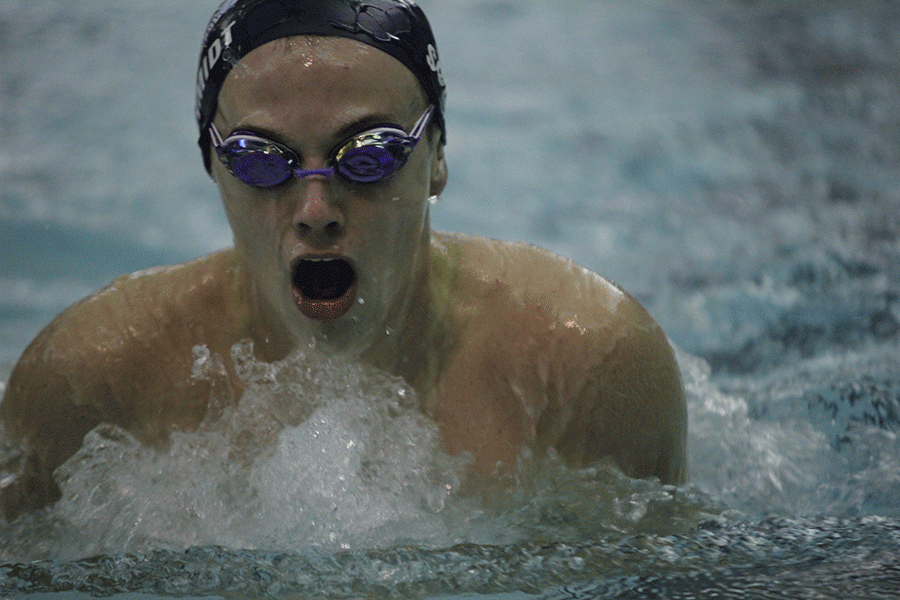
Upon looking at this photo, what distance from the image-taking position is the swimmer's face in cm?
201

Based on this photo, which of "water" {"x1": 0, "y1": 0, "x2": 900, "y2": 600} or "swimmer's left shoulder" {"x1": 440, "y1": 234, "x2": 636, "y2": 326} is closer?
"water" {"x1": 0, "y1": 0, "x2": 900, "y2": 600}

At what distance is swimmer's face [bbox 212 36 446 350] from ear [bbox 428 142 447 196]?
114 millimetres

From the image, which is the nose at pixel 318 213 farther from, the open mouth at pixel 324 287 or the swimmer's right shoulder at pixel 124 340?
the swimmer's right shoulder at pixel 124 340

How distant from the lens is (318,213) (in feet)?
6.54

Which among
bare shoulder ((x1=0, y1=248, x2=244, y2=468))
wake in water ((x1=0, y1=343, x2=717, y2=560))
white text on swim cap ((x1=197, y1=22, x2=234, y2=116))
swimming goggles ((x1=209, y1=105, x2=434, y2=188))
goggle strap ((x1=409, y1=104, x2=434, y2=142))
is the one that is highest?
white text on swim cap ((x1=197, y1=22, x2=234, y2=116))

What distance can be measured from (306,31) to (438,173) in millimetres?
457

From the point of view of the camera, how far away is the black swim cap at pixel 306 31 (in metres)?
2.10

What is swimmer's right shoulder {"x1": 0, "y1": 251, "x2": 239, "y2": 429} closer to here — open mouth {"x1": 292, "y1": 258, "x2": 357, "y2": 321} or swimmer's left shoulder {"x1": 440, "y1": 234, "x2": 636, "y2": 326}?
open mouth {"x1": 292, "y1": 258, "x2": 357, "y2": 321}

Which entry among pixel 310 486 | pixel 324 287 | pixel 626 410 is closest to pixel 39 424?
pixel 310 486

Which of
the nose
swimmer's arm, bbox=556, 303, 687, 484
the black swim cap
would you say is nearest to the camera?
the nose

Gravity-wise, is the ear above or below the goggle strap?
below

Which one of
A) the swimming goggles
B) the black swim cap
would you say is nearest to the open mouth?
the swimming goggles

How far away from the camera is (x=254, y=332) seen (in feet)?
7.77

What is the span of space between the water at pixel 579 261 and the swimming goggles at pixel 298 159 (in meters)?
0.49
